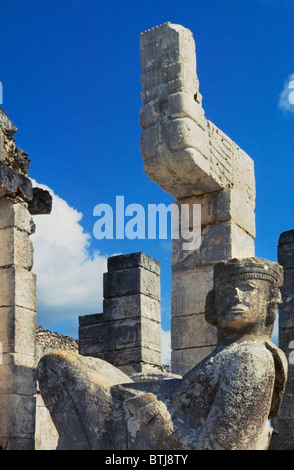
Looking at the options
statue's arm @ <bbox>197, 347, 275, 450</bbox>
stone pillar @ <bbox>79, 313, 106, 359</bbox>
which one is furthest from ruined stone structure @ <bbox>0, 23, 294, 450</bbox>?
stone pillar @ <bbox>79, 313, 106, 359</bbox>

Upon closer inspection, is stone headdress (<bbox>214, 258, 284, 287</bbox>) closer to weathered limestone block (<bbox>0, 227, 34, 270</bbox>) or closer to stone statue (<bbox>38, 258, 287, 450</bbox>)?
stone statue (<bbox>38, 258, 287, 450</bbox>)

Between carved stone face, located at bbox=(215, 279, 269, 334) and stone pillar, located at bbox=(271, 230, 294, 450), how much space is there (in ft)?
14.1

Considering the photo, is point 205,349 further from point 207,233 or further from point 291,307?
point 291,307

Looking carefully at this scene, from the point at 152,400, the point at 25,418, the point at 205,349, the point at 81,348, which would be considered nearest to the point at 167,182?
the point at 205,349

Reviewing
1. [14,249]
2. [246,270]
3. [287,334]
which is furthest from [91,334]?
[246,270]

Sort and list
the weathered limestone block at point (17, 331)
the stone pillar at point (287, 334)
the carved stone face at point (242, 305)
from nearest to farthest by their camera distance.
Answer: the carved stone face at point (242, 305) < the weathered limestone block at point (17, 331) < the stone pillar at point (287, 334)

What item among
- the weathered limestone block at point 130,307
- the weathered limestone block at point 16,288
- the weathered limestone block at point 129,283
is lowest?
the weathered limestone block at point 16,288

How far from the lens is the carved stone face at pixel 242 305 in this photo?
5.48 meters

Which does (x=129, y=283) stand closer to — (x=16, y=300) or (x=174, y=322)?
(x=16, y=300)

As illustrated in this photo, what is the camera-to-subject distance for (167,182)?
7.58 metres

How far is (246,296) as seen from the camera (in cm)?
553

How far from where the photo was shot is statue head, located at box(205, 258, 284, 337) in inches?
216

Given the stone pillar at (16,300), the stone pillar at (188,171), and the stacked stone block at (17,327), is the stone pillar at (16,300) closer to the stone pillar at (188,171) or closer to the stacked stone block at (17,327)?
the stacked stone block at (17,327)

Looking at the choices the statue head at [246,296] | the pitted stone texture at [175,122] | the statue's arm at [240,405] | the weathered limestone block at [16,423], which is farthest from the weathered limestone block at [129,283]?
the statue's arm at [240,405]
